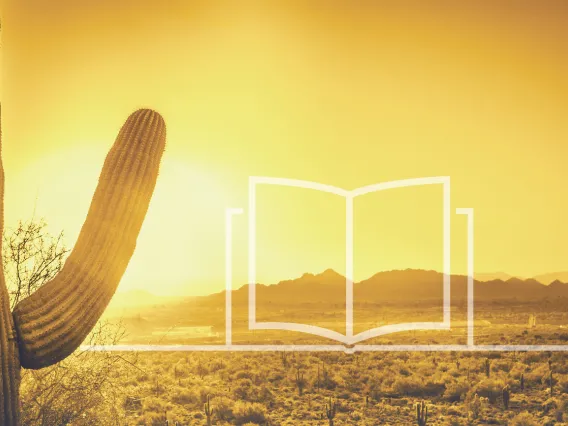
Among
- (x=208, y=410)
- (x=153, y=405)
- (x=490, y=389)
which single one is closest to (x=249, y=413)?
(x=208, y=410)

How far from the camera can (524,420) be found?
1831cm

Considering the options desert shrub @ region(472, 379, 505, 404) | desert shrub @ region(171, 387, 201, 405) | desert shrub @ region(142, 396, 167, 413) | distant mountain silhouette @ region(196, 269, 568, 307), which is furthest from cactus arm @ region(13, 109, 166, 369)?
distant mountain silhouette @ region(196, 269, 568, 307)

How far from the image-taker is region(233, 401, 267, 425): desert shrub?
63.5ft

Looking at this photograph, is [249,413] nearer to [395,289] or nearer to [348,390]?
[348,390]

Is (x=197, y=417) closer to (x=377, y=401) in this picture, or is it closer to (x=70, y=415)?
(x=377, y=401)

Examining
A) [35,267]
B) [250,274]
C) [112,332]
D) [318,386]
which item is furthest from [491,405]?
[35,267]

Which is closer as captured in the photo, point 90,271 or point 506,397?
point 90,271

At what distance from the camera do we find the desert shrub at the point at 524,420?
59.8 feet

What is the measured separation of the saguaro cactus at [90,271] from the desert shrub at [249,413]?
1397 cm

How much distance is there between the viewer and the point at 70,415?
10.6m

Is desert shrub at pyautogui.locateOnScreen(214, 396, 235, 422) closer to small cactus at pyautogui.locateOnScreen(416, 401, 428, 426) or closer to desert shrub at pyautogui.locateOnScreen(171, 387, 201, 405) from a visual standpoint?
desert shrub at pyautogui.locateOnScreen(171, 387, 201, 405)

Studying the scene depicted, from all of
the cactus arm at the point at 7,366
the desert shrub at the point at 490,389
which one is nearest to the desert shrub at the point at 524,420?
the desert shrub at the point at 490,389

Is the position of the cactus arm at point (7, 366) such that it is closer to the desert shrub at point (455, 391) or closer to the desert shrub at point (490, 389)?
the desert shrub at point (490, 389)

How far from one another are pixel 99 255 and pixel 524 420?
15750mm
